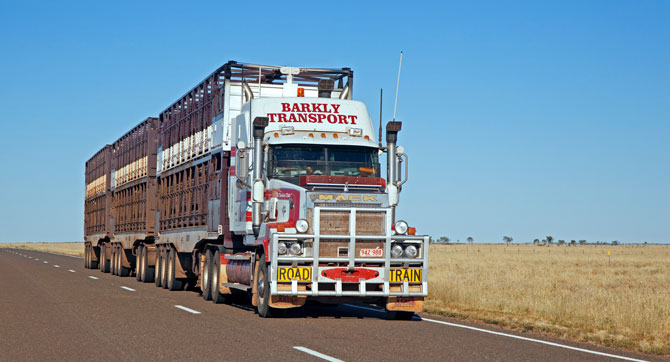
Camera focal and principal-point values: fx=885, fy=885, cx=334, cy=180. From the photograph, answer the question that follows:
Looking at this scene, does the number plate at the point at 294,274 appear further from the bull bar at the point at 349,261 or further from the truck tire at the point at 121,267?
the truck tire at the point at 121,267

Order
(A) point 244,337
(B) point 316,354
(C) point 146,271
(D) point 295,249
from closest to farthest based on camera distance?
(B) point 316,354 → (A) point 244,337 → (D) point 295,249 → (C) point 146,271

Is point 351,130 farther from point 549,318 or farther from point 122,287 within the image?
point 122,287

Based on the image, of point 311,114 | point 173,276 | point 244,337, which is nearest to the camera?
point 244,337

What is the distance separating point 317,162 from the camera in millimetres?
15836

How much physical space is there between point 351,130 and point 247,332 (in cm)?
521

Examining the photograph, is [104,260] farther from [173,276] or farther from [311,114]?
[311,114]

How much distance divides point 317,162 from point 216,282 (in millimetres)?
4768

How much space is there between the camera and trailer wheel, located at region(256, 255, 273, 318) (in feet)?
48.7

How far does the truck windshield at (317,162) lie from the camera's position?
15.7 m

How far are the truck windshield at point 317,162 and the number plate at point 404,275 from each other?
203cm

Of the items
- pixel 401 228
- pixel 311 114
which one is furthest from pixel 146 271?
pixel 401 228

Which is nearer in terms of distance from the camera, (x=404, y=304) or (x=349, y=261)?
(x=349, y=261)

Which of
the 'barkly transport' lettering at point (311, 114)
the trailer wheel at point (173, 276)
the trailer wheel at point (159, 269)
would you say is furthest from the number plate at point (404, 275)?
the trailer wheel at point (159, 269)

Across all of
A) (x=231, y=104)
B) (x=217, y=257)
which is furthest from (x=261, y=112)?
(x=217, y=257)
